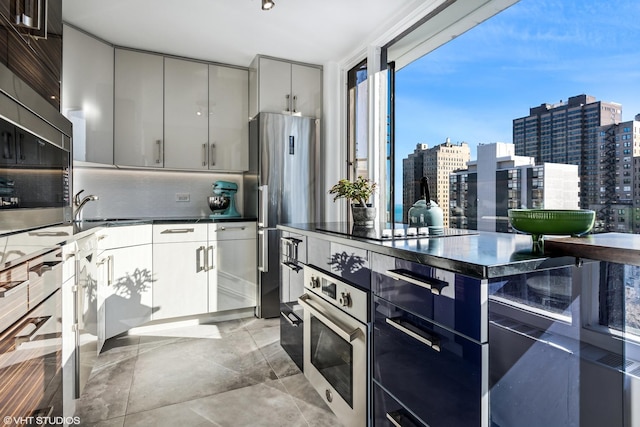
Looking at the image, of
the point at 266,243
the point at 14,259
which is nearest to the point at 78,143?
the point at 266,243

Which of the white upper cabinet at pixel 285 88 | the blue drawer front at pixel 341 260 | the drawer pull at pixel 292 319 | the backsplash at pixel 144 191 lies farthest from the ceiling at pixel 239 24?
the drawer pull at pixel 292 319

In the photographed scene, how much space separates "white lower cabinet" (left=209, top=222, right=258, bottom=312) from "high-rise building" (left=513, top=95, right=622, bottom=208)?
2.34 metres

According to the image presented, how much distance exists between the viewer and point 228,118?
3.49 m

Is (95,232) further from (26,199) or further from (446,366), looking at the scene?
(446,366)

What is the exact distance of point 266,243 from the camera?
3240 mm

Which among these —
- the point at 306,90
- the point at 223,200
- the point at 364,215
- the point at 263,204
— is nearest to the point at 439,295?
the point at 364,215

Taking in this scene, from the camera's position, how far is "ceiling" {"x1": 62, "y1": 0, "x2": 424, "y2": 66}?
2.48 metres

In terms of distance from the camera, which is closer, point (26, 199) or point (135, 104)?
point (26, 199)

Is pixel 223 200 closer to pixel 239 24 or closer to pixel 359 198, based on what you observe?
pixel 239 24

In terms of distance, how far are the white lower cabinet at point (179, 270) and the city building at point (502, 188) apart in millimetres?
2096

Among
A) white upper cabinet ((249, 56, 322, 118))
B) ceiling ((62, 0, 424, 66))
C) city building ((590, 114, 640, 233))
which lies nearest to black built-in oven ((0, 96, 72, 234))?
ceiling ((62, 0, 424, 66))

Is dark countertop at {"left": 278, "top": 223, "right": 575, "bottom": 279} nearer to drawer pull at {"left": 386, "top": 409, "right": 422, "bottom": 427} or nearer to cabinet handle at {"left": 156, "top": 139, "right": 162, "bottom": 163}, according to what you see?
drawer pull at {"left": 386, "top": 409, "right": 422, "bottom": 427}

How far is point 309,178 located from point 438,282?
8.00 ft

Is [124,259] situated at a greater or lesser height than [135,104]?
lesser
